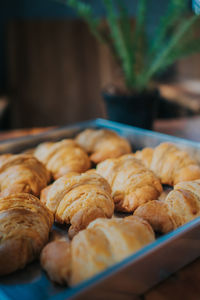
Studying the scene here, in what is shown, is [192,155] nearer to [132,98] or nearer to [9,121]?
[132,98]

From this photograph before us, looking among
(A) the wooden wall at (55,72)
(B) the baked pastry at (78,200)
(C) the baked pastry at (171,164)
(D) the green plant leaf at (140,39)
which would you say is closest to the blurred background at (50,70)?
(A) the wooden wall at (55,72)

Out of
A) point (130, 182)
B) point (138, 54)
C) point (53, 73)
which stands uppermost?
point (138, 54)

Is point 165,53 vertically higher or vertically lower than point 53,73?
higher

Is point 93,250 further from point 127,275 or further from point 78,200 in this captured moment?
point 78,200

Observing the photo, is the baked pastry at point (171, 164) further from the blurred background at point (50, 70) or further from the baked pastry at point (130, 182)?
the blurred background at point (50, 70)

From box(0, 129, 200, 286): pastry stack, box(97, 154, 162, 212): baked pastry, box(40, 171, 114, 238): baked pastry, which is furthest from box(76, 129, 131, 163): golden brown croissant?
box(40, 171, 114, 238): baked pastry

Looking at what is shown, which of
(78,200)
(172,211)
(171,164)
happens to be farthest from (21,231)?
(171,164)

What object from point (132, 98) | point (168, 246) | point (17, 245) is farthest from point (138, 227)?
point (132, 98)
